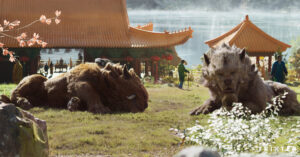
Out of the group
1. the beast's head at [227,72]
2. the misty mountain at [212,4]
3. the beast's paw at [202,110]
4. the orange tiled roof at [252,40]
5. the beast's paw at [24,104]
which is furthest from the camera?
the misty mountain at [212,4]

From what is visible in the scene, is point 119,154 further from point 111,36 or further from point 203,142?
point 111,36

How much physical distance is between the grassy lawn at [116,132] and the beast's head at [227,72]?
0.75 m

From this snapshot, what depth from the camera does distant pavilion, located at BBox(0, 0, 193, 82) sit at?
929 inches

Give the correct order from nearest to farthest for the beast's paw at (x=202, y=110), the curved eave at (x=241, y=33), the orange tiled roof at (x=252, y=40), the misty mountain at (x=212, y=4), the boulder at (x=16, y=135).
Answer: the boulder at (x=16, y=135) < the beast's paw at (x=202, y=110) < the orange tiled roof at (x=252, y=40) < the curved eave at (x=241, y=33) < the misty mountain at (x=212, y=4)

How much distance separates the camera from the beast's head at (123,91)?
1004 cm

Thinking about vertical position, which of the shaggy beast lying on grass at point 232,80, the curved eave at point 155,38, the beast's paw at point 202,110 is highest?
the curved eave at point 155,38

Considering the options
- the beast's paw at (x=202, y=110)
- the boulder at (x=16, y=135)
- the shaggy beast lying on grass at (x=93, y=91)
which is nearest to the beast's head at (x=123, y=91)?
the shaggy beast lying on grass at (x=93, y=91)

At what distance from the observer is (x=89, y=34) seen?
24.1 m

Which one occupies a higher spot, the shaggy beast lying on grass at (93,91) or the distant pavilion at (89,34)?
the distant pavilion at (89,34)

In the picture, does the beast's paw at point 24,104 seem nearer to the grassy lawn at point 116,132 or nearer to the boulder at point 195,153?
the grassy lawn at point 116,132

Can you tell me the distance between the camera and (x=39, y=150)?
3961 millimetres

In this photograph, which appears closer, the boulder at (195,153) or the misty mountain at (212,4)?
the boulder at (195,153)

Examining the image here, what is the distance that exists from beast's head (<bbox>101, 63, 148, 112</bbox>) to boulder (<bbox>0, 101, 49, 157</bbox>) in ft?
19.9

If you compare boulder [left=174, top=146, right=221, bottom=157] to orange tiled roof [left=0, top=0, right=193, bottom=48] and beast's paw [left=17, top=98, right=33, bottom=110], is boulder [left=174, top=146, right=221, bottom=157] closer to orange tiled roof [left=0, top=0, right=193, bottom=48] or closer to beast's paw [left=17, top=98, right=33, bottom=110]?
beast's paw [left=17, top=98, right=33, bottom=110]
